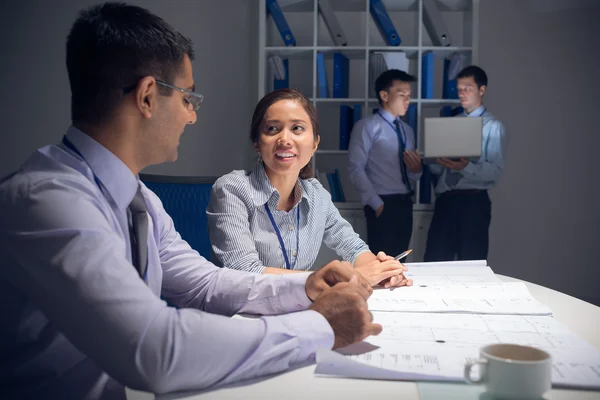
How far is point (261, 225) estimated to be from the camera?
1571mm

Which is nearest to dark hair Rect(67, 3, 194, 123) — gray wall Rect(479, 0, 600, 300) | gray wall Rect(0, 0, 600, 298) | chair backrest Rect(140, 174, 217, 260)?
chair backrest Rect(140, 174, 217, 260)

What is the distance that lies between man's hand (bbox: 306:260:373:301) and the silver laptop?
2.32 m

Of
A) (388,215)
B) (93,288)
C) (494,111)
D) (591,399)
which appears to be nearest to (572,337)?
(591,399)

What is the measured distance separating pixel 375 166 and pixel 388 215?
1.19 feet

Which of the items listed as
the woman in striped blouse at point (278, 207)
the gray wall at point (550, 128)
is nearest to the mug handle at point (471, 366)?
the woman in striped blouse at point (278, 207)

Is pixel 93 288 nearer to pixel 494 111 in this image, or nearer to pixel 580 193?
pixel 494 111

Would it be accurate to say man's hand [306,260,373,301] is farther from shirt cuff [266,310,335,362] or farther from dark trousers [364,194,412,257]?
dark trousers [364,194,412,257]

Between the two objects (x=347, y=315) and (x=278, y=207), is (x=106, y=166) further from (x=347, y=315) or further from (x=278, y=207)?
(x=278, y=207)

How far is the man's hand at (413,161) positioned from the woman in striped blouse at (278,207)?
1.93m

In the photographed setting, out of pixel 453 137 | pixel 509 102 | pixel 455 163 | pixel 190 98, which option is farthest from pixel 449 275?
pixel 509 102

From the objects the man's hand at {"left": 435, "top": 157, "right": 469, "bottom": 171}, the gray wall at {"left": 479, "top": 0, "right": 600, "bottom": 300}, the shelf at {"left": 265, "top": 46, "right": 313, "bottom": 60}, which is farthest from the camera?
the gray wall at {"left": 479, "top": 0, "right": 600, "bottom": 300}

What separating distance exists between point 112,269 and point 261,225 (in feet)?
3.05

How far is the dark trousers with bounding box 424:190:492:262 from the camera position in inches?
138

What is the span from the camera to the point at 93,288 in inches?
25.0
